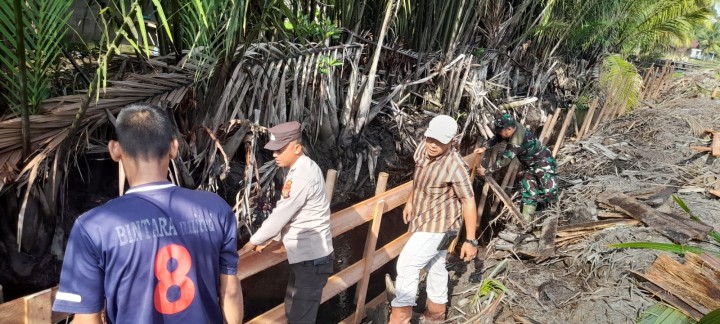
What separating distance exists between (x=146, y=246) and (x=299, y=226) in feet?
4.12

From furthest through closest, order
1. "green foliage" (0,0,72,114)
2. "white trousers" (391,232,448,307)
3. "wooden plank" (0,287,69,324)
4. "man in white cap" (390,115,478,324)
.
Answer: "white trousers" (391,232,448,307) → "man in white cap" (390,115,478,324) → "green foliage" (0,0,72,114) → "wooden plank" (0,287,69,324)

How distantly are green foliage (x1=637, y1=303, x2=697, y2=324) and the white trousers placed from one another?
1.39 meters

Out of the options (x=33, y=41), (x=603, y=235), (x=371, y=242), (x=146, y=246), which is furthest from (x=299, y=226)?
(x=603, y=235)

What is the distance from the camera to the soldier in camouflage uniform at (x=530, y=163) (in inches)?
199

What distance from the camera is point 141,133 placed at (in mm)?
1411

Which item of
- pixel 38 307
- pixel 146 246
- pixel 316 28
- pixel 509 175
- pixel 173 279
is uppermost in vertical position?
pixel 316 28

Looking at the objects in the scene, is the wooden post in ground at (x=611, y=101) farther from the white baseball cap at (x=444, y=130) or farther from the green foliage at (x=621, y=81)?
the white baseball cap at (x=444, y=130)

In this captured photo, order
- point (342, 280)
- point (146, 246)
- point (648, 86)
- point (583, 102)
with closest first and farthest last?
point (146, 246)
point (342, 280)
point (583, 102)
point (648, 86)

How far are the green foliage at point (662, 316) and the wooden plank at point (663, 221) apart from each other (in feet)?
3.56

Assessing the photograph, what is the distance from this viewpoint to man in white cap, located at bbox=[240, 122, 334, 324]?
8.03 ft

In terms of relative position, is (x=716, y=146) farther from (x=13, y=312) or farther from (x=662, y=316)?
(x=13, y=312)

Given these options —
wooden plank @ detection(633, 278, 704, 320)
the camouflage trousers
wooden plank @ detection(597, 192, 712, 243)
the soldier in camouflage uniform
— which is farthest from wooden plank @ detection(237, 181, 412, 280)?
wooden plank @ detection(597, 192, 712, 243)

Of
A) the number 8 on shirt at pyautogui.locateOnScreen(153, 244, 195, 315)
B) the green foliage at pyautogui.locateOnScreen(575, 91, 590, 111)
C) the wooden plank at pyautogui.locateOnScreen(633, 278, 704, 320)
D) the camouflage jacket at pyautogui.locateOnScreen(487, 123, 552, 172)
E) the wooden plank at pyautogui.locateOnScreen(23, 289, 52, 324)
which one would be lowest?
the green foliage at pyautogui.locateOnScreen(575, 91, 590, 111)

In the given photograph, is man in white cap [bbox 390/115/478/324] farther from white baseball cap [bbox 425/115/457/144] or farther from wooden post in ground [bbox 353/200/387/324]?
wooden post in ground [bbox 353/200/387/324]
